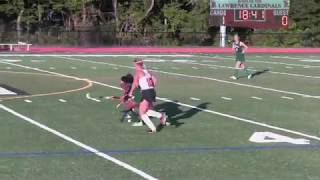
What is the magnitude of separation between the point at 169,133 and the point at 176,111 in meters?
2.86

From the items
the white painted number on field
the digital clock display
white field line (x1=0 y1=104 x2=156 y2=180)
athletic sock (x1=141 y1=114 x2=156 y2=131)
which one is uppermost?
the digital clock display

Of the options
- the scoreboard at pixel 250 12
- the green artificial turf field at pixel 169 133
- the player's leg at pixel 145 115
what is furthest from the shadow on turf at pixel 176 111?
the scoreboard at pixel 250 12

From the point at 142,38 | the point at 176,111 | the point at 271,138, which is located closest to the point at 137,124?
the point at 176,111

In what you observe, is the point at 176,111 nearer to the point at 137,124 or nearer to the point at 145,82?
the point at 137,124

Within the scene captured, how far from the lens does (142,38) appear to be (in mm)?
54594

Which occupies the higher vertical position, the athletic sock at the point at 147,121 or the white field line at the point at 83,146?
→ the athletic sock at the point at 147,121

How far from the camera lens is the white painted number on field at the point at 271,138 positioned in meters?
11.2

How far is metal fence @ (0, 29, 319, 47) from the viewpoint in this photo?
2031 inches

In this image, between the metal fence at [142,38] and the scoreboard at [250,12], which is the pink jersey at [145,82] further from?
the metal fence at [142,38]

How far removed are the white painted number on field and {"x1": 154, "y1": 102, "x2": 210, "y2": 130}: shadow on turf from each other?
1682 mm

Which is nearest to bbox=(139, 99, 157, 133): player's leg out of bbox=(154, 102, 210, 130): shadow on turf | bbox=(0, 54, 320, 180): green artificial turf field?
bbox=(0, 54, 320, 180): green artificial turf field

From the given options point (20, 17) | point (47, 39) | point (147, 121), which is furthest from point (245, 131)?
point (20, 17)

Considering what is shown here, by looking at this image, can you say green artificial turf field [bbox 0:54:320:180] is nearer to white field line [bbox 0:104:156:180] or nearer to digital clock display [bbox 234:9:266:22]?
white field line [bbox 0:104:156:180]

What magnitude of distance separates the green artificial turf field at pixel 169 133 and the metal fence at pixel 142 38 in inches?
1171
